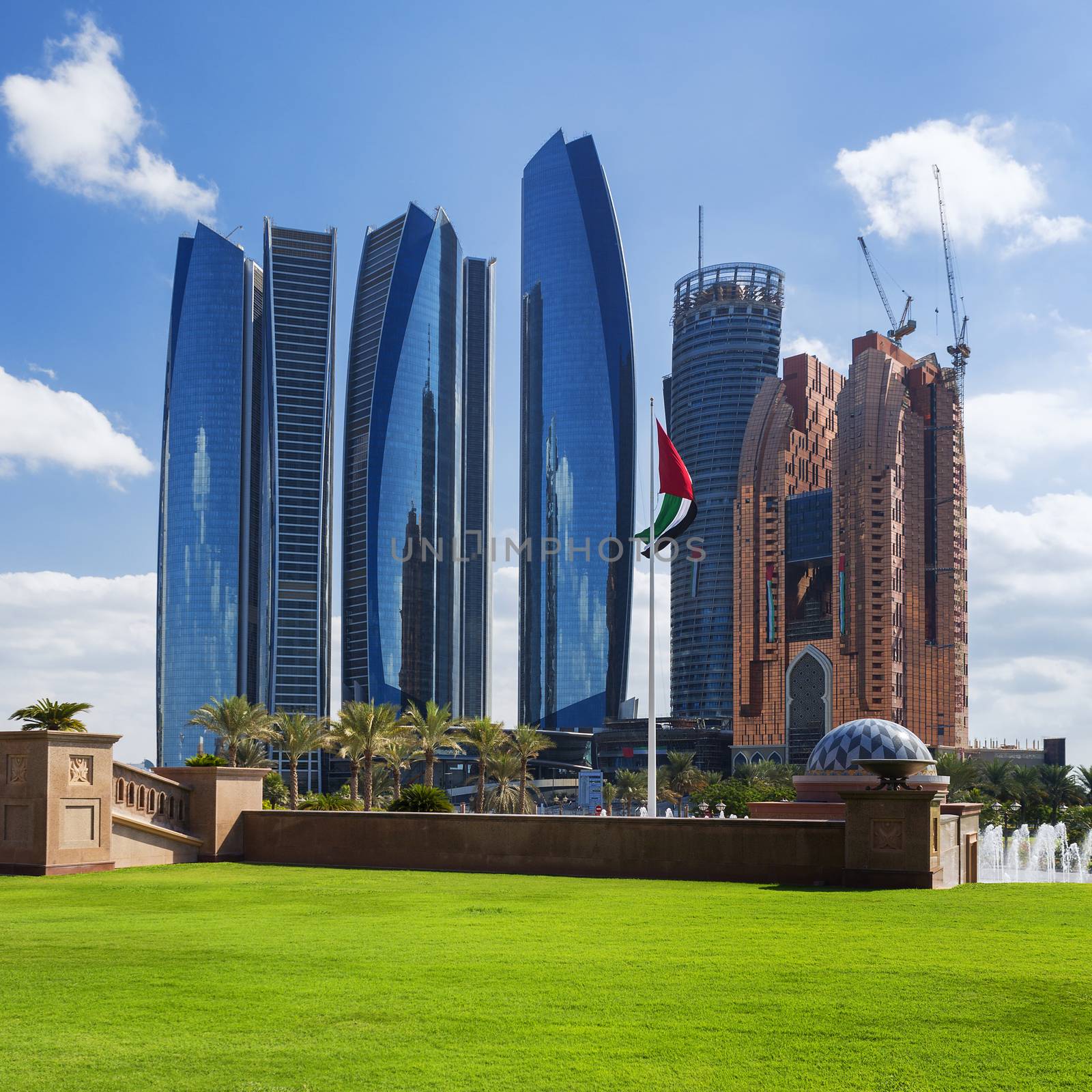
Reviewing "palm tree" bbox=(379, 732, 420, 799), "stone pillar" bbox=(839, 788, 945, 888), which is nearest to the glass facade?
"palm tree" bbox=(379, 732, 420, 799)

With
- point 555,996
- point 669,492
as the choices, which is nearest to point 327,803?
point 669,492

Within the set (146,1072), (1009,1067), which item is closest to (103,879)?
(146,1072)

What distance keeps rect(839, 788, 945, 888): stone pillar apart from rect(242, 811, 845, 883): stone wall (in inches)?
45.7

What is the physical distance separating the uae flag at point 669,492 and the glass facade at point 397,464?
155262 millimetres

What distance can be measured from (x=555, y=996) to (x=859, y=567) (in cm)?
17340

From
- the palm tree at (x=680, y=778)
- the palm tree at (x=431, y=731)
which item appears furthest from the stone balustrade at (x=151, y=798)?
the palm tree at (x=680, y=778)

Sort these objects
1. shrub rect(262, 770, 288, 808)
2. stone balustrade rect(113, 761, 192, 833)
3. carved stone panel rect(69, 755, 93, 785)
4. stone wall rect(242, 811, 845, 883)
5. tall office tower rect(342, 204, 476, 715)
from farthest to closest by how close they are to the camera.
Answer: tall office tower rect(342, 204, 476, 715) → shrub rect(262, 770, 288, 808) → stone balustrade rect(113, 761, 192, 833) → carved stone panel rect(69, 755, 93, 785) → stone wall rect(242, 811, 845, 883)

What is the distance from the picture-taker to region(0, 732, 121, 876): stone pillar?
22.5 metres

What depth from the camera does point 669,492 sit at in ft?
107

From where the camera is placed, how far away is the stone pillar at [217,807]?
2589 centimetres

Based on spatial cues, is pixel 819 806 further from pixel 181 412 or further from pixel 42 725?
pixel 181 412

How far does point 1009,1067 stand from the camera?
24.5 feet

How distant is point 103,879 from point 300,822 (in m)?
5.13

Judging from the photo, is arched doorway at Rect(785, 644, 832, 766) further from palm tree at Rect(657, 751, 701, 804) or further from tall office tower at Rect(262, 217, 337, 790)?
tall office tower at Rect(262, 217, 337, 790)
